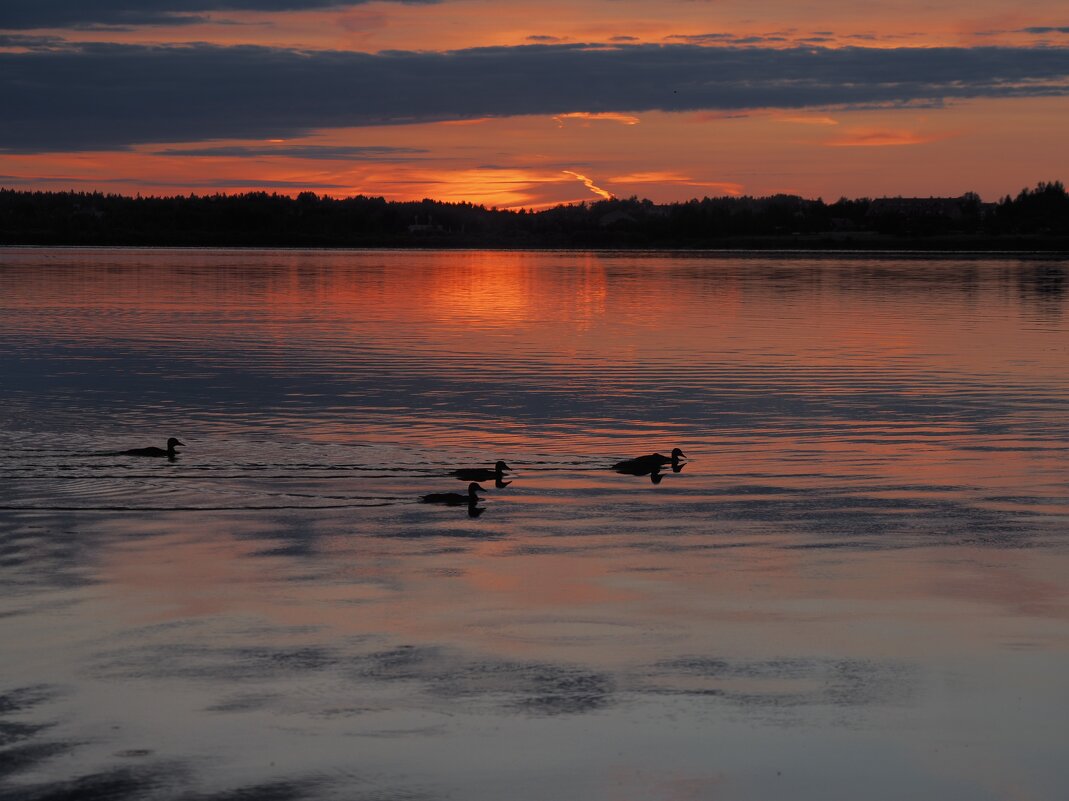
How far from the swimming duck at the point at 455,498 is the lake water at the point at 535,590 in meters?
0.23

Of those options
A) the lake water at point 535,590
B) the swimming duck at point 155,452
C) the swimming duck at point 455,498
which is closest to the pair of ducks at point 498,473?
the swimming duck at point 455,498

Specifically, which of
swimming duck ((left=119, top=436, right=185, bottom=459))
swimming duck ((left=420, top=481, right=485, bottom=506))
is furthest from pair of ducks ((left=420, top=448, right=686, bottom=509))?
swimming duck ((left=119, top=436, right=185, bottom=459))

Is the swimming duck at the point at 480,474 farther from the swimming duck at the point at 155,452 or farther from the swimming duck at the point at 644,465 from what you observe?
the swimming duck at the point at 155,452

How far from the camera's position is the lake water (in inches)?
422

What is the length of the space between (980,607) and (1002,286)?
298ft

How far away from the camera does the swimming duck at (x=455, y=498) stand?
20750mm

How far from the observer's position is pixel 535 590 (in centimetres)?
1576

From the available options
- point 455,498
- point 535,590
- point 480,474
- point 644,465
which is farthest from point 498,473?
point 535,590

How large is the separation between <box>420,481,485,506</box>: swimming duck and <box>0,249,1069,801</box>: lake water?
0.76 feet

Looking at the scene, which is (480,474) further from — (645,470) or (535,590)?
(535,590)

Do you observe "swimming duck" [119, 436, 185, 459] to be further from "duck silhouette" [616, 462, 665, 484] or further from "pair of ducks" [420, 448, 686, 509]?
"duck silhouette" [616, 462, 665, 484]

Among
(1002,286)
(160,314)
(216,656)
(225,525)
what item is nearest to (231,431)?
(225,525)

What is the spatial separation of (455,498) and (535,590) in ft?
17.9

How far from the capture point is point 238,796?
9.83 metres
